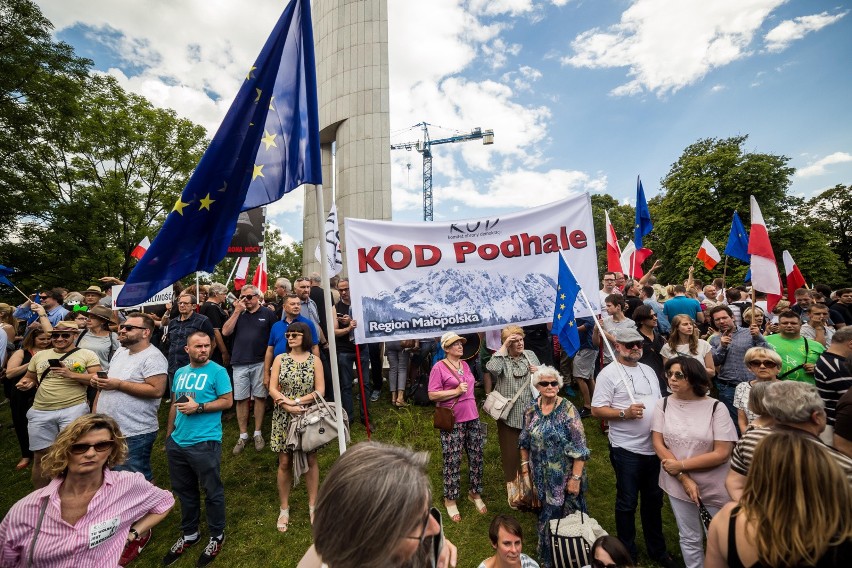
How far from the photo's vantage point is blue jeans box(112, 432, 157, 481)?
401 cm

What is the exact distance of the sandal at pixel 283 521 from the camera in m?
4.35

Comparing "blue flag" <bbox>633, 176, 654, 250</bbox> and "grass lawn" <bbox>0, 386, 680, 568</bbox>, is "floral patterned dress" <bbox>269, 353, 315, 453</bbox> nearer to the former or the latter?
"grass lawn" <bbox>0, 386, 680, 568</bbox>

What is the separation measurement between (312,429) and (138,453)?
72.0 inches

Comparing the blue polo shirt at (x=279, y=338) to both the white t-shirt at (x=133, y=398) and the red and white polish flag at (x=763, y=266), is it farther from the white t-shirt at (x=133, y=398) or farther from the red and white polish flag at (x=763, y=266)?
the red and white polish flag at (x=763, y=266)

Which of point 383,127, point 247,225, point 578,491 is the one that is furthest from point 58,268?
point 578,491

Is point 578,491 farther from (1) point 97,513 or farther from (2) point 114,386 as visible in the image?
(2) point 114,386

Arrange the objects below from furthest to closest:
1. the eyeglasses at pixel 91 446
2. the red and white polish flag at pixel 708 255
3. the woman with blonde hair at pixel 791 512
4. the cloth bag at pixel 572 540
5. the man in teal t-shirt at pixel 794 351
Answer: the red and white polish flag at pixel 708 255 → the man in teal t-shirt at pixel 794 351 → the cloth bag at pixel 572 540 → the eyeglasses at pixel 91 446 → the woman with blonde hair at pixel 791 512

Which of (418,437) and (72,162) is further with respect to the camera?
(72,162)

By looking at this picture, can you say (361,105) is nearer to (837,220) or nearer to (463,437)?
(463,437)

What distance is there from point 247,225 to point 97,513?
7874 mm

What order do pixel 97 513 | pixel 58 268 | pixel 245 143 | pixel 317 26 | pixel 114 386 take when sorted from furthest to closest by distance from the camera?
pixel 317 26, pixel 58 268, pixel 114 386, pixel 245 143, pixel 97 513

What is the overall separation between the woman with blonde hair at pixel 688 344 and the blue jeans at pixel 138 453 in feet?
19.3

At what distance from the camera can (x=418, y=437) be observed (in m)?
6.29

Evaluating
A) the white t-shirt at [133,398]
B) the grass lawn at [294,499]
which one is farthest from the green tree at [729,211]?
the white t-shirt at [133,398]
